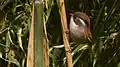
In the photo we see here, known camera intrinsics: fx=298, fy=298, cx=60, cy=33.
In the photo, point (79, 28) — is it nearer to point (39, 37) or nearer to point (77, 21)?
point (77, 21)

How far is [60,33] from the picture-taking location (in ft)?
2.56

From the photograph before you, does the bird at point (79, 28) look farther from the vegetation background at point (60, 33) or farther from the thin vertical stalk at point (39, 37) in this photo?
the thin vertical stalk at point (39, 37)

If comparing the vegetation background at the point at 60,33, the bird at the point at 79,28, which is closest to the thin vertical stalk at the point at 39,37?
the bird at the point at 79,28

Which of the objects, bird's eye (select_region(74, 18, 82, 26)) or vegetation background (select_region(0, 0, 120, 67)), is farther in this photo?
vegetation background (select_region(0, 0, 120, 67))

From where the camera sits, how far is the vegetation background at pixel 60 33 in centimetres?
74

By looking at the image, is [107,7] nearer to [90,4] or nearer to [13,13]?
[90,4]

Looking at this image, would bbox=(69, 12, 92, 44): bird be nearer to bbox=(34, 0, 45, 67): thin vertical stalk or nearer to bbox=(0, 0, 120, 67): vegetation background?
bbox=(0, 0, 120, 67): vegetation background

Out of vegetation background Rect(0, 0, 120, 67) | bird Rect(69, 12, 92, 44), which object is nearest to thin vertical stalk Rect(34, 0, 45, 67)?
bird Rect(69, 12, 92, 44)

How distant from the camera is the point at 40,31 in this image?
27 centimetres

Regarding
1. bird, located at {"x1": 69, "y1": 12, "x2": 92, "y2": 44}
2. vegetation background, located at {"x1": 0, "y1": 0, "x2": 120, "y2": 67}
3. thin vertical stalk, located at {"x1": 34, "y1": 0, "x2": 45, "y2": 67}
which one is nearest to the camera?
thin vertical stalk, located at {"x1": 34, "y1": 0, "x2": 45, "y2": 67}

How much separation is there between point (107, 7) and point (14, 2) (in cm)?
25

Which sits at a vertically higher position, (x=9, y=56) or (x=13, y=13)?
(x=13, y=13)

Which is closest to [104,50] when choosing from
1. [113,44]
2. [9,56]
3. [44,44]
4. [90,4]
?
[113,44]

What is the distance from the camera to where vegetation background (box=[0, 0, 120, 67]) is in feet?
2.44
